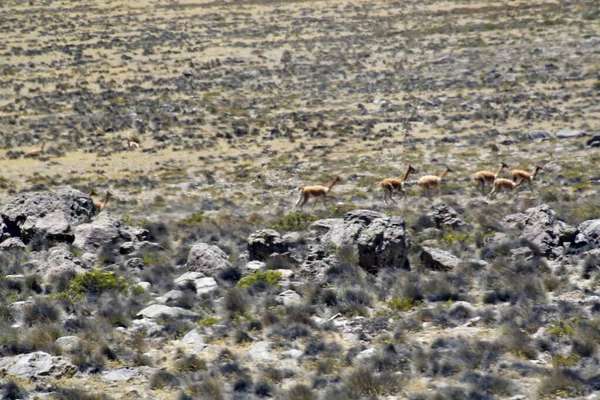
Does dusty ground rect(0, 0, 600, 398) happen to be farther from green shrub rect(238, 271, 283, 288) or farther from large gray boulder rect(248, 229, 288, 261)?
large gray boulder rect(248, 229, 288, 261)

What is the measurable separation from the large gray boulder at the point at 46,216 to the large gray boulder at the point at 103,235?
0.47 m

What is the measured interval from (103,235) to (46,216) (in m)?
1.81

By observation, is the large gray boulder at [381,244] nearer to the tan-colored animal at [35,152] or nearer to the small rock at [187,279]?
the small rock at [187,279]

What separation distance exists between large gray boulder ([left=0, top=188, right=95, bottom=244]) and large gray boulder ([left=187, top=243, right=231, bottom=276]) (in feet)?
11.1

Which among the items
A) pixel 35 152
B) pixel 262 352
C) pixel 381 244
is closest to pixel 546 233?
pixel 381 244

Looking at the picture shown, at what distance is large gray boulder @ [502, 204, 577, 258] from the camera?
46.7 feet

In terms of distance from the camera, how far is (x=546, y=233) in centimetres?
1457

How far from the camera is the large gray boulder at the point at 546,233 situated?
14227 mm

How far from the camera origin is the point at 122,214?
78.3 ft

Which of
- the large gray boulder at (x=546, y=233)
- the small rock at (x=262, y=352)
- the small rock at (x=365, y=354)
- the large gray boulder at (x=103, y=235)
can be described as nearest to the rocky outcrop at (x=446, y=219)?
the large gray boulder at (x=546, y=233)

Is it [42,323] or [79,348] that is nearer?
[79,348]

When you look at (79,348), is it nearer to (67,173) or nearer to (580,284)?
(580,284)

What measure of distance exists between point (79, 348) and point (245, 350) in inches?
89.6

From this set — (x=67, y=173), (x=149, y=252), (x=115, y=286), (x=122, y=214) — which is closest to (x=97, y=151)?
(x=67, y=173)
